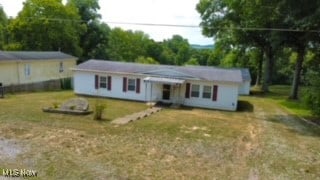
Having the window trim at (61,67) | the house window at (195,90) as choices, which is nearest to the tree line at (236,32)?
the window trim at (61,67)

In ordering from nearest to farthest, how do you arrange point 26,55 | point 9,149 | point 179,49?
point 9,149 < point 26,55 < point 179,49

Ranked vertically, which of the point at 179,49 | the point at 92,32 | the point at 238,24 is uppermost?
the point at 238,24

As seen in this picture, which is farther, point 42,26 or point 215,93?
point 42,26

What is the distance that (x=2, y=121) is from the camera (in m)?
17.8

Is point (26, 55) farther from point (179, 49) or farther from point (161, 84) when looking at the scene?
point (179, 49)

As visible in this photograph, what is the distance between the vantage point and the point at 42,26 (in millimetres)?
46312

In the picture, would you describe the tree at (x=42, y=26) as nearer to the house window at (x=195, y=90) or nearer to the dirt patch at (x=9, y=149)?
the house window at (x=195, y=90)

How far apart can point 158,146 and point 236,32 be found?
102 ft

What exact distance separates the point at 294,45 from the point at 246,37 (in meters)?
10.3

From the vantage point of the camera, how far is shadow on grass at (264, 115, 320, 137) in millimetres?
19255

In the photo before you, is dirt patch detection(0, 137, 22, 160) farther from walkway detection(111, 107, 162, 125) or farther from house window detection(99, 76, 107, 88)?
house window detection(99, 76, 107, 88)

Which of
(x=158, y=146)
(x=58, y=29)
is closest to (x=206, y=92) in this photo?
(x=158, y=146)

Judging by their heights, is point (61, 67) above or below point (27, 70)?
below

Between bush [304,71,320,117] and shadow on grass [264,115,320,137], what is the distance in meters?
1.14
